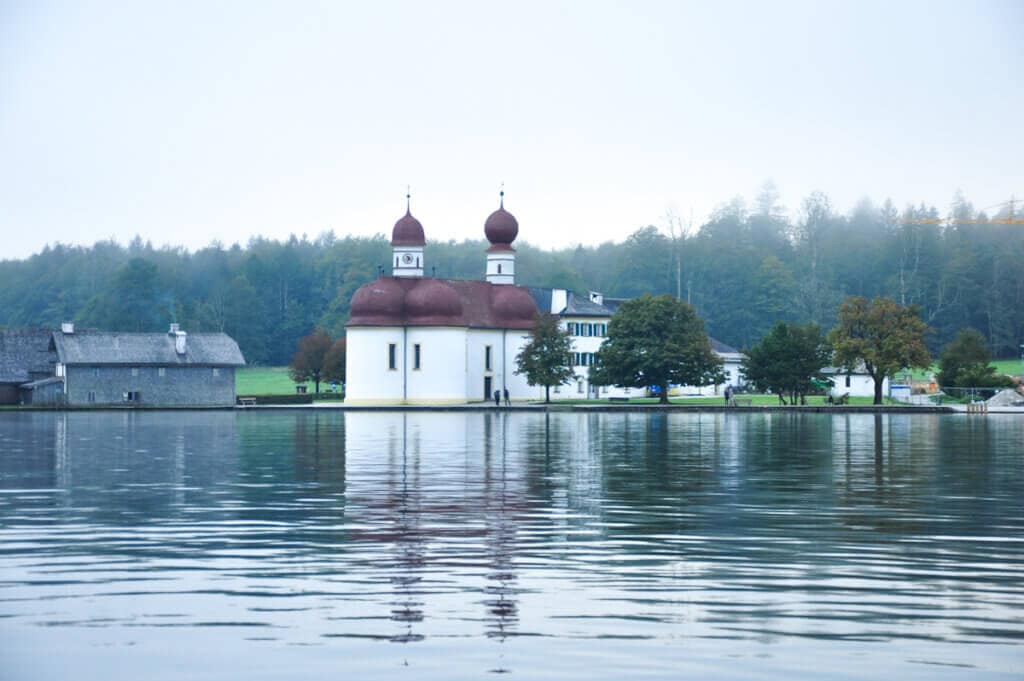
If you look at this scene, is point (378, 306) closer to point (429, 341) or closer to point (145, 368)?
point (429, 341)

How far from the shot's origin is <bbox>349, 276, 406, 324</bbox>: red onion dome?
356ft

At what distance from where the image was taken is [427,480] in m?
31.2

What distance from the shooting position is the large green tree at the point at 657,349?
98.7 meters

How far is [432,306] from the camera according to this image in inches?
4284

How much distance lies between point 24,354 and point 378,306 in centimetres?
2548

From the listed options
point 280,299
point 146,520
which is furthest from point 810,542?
point 280,299

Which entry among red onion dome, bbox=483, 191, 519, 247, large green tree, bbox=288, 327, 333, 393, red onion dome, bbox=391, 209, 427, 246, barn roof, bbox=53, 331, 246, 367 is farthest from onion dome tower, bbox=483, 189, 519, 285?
barn roof, bbox=53, 331, 246, 367

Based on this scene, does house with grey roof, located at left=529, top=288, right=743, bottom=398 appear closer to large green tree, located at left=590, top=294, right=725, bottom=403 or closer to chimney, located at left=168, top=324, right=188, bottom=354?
large green tree, located at left=590, top=294, right=725, bottom=403

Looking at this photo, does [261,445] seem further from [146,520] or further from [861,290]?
[861,290]

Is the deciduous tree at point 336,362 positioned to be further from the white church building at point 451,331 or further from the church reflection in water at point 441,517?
the church reflection in water at point 441,517

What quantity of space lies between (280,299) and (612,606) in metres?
173

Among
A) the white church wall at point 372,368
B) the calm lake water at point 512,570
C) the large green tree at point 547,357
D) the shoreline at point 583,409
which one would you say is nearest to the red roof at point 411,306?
the white church wall at point 372,368

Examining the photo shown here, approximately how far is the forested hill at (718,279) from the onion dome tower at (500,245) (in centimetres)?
4348

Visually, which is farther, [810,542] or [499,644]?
[810,542]
